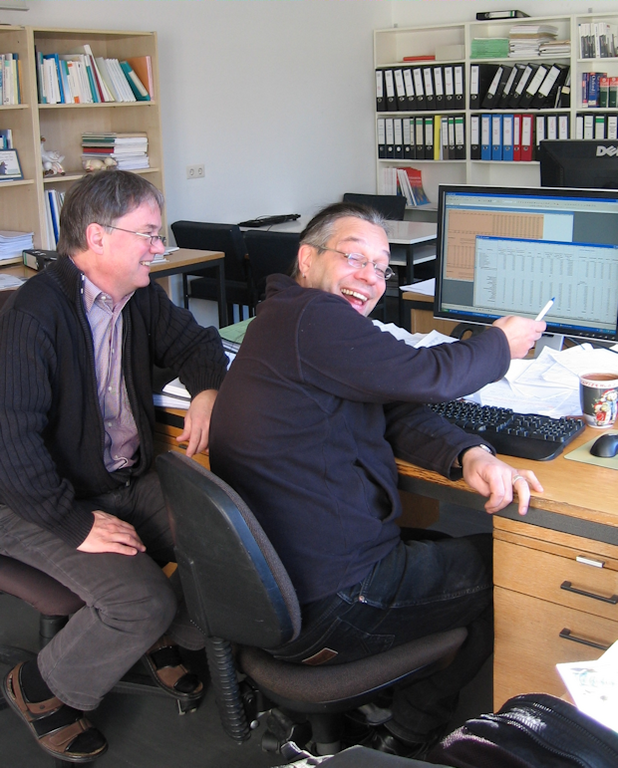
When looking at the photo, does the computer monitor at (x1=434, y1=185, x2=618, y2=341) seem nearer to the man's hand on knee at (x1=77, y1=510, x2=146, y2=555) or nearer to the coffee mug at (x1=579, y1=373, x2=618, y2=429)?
the coffee mug at (x1=579, y1=373, x2=618, y2=429)

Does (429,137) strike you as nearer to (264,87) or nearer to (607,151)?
(264,87)

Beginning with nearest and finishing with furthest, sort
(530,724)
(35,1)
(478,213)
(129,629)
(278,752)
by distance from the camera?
1. (530,724)
2. (129,629)
3. (278,752)
4. (478,213)
5. (35,1)

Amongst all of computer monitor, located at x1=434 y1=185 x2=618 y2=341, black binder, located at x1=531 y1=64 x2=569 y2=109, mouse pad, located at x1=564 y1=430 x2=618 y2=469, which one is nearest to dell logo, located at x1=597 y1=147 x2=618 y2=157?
computer monitor, located at x1=434 y1=185 x2=618 y2=341

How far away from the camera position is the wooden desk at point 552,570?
137cm

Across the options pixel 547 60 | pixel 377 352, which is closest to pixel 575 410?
pixel 377 352

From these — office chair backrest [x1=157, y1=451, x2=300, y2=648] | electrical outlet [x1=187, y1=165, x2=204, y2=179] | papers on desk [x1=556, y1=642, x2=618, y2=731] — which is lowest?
office chair backrest [x1=157, y1=451, x2=300, y2=648]

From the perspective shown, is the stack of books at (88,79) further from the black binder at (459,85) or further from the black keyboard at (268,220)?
the black binder at (459,85)

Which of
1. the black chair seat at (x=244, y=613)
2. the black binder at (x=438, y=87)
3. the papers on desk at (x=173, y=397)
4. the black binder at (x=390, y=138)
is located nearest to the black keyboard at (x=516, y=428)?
the black chair seat at (x=244, y=613)

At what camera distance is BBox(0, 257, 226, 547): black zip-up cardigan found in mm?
1683

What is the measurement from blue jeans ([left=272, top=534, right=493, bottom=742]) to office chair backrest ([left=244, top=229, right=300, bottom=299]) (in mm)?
2801

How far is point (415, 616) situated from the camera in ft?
4.92

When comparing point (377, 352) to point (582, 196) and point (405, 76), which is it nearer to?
point (582, 196)

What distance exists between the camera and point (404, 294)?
274 cm

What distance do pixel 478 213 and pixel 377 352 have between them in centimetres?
85
